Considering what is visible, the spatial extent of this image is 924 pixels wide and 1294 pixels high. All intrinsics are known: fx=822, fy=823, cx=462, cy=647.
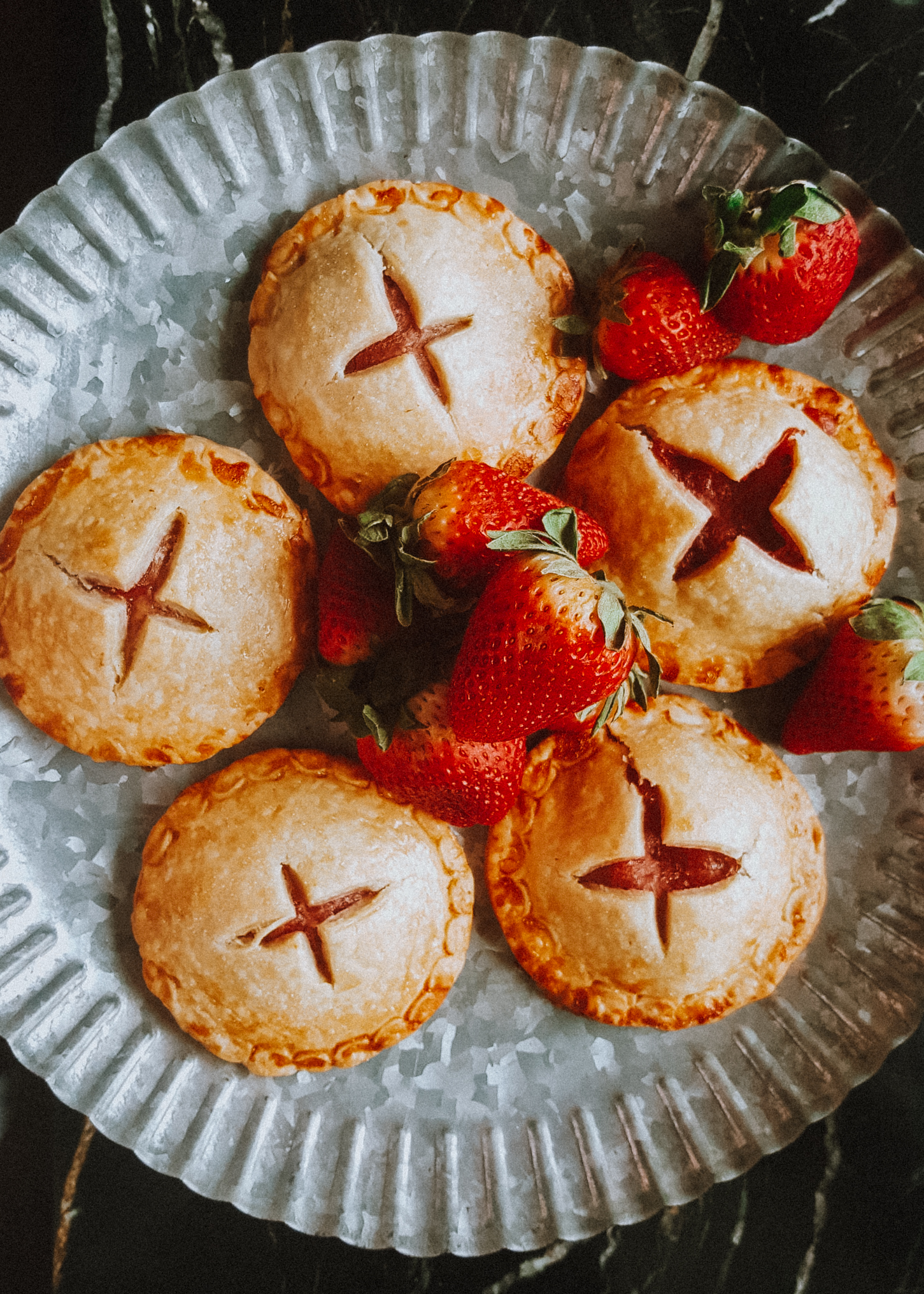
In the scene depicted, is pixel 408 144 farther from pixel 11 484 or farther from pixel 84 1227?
pixel 84 1227

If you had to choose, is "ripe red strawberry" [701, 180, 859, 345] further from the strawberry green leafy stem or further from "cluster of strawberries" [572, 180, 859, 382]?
the strawberry green leafy stem

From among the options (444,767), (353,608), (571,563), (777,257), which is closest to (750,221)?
(777,257)

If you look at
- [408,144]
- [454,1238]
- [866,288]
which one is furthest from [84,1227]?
[866,288]

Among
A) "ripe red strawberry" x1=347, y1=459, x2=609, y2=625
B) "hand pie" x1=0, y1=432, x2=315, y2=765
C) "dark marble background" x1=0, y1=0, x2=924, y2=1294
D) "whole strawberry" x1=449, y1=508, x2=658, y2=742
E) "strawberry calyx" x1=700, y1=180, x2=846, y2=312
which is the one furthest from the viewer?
"dark marble background" x1=0, y1=0, x2=924, y2=1294

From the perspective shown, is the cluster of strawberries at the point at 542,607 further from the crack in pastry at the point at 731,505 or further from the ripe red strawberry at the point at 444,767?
the crack in pastry at the point at 731,505

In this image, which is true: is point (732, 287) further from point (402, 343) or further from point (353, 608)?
point (353, 608)

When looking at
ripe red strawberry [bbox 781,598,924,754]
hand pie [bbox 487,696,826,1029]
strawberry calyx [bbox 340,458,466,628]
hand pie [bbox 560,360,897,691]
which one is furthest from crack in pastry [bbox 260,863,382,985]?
ripe red strawberry [bbox 781,598,924,754]
